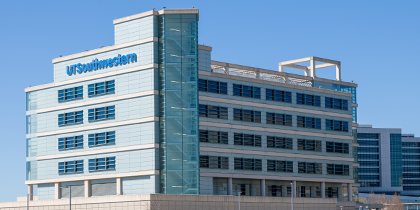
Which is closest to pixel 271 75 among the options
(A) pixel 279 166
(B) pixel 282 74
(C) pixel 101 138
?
(B) pixel 282 74

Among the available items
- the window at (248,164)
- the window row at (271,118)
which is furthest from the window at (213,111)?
the window at (248,164)

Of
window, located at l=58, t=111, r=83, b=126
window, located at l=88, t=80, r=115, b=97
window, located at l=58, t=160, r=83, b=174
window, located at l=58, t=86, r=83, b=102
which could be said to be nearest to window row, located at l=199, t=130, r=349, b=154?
window, located at l=88, t=80, r=115, b=97

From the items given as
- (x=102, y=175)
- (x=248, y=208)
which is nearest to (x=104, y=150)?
(x=102, y=175)

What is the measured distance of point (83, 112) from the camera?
95312 mm

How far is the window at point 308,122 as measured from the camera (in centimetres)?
10862

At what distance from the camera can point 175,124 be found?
87.8 m

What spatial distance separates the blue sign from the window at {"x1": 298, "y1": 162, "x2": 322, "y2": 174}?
3579 cm

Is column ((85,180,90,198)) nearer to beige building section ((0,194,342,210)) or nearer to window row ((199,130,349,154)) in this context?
beige building section ((0,194,342,210))

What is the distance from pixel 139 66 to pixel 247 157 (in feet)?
78.1

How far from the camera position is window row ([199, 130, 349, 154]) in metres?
95.8

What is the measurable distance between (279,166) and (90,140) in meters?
31.7

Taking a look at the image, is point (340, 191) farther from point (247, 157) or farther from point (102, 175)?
point (102, 175)

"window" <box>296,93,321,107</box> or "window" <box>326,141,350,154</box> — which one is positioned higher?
"window" <box>296,93,321,107</box>

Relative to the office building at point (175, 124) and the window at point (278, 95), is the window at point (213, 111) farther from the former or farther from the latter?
the window at point (278, 95)
